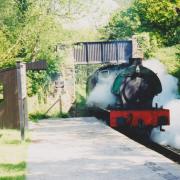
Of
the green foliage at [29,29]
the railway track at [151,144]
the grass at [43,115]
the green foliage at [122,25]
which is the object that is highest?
the green foliage at [122,25]

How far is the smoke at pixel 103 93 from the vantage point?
68.8ft

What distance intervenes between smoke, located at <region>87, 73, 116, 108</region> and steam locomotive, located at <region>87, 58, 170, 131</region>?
1474mm

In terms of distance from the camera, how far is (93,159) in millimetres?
11164

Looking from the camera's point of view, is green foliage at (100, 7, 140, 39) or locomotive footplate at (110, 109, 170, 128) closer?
locomotive footplate at (110, 109, 170, 128)

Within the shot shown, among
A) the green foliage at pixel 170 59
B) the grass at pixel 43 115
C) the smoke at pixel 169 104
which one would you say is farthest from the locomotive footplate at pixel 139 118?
the green foliage at pixel 170 59

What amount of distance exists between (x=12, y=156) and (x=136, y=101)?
302 inches

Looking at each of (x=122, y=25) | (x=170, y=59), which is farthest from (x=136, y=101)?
(x=122, y=25)

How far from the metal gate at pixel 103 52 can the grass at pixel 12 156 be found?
1248 centimetres

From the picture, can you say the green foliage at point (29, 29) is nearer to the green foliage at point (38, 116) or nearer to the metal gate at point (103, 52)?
the green foliage at point (38, 116)

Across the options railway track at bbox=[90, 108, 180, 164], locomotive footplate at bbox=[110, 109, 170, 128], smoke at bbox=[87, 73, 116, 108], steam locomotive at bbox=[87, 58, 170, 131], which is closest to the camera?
railway track at bbox=[90, 108, 180, 164]

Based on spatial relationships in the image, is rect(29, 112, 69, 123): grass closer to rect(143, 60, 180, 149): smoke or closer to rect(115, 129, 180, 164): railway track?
rect(143, 60, 180, 149): smoke

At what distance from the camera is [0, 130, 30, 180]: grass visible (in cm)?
966

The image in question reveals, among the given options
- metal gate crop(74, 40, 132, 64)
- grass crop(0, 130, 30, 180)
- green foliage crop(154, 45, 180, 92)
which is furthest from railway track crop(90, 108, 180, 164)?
green foliage crop(154, 45, 180, 92)

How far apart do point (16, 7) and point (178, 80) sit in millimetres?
12442
